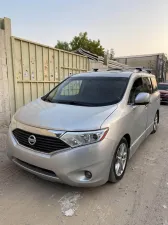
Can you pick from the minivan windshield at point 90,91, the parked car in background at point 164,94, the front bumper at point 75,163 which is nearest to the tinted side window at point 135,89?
the minivan windshield at point 90,91

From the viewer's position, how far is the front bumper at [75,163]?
226cm

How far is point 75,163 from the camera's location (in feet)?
7.42

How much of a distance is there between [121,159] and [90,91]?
1.34 m

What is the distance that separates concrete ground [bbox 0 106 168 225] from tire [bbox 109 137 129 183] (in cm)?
14

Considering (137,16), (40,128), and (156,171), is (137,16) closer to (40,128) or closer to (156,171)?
(156,171)

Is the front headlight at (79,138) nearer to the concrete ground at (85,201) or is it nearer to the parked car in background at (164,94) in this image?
the concrete ground at (85,201)

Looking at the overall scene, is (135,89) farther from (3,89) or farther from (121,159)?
(3,89)

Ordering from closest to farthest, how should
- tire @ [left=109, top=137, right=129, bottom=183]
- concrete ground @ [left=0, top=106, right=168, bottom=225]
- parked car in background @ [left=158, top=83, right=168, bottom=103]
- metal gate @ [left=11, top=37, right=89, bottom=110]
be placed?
concrete ground @ [left=0, top=106, right=168, bottom=225], tire @ [left=109, top=137, right=129, bottom=183], metal gate @ [left=11, top=37, right=89, bottom=110], parked car in background @ [left=158, top=83, right=168, bottom=103]

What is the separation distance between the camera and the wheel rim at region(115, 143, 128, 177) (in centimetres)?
284

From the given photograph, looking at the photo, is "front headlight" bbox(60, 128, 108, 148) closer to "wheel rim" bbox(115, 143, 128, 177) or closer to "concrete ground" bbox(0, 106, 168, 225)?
"wheel rim" bbox(115, 143, 128, 177)

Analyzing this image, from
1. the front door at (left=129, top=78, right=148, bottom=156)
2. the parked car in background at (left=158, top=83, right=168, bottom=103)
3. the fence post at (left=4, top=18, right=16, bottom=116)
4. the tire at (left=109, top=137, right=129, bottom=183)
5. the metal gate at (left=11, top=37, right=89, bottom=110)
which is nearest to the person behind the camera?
the tire at (left=109, top=137, right=129, bottom=183)

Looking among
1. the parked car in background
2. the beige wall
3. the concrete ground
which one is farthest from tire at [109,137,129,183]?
the parked car in background

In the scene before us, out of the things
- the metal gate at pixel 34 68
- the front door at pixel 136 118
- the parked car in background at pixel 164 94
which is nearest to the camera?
the front door at pixel 136 118

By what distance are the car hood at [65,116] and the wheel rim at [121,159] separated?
648mm
